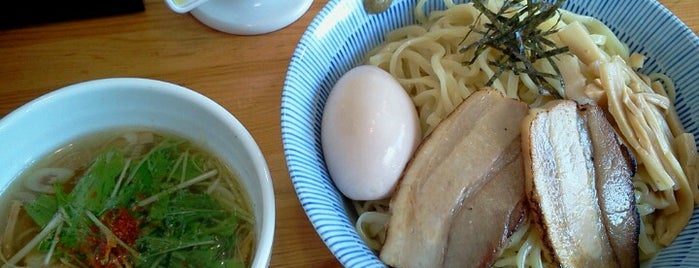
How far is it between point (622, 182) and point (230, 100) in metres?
0.81

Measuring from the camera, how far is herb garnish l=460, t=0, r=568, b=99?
4.15ft

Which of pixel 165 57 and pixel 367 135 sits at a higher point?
pixel 367 135

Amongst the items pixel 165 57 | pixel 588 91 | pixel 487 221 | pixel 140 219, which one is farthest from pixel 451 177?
pixel 165 57

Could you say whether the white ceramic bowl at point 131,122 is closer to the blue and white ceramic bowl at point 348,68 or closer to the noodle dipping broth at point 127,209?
the noodle dipping broth at point 127,209

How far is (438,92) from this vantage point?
132cm

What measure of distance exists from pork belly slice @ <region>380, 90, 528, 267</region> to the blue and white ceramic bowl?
3.1 inches

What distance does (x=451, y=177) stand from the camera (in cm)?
117

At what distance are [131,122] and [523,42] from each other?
749 millimetres

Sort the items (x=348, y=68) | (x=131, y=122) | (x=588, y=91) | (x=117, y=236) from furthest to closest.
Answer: (x=348, y=68) → (x=588, y=91) → (x=131, y=122) → (x=117, y=236)

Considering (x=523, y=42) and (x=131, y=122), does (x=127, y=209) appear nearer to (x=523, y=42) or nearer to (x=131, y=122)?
(x=131, y=122)

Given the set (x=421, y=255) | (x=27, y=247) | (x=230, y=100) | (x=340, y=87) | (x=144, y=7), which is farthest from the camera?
(x=144, y=7)

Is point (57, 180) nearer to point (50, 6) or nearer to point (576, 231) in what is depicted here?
point (50, 6)

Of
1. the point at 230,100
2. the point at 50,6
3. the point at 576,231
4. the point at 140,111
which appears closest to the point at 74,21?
the point at 50,6

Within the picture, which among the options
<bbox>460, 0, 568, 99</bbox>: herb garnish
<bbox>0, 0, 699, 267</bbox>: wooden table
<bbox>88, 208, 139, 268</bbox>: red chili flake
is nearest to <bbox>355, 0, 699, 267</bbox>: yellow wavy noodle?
<bbox>460, 0, 568, 99</bbox>: herb garnish
